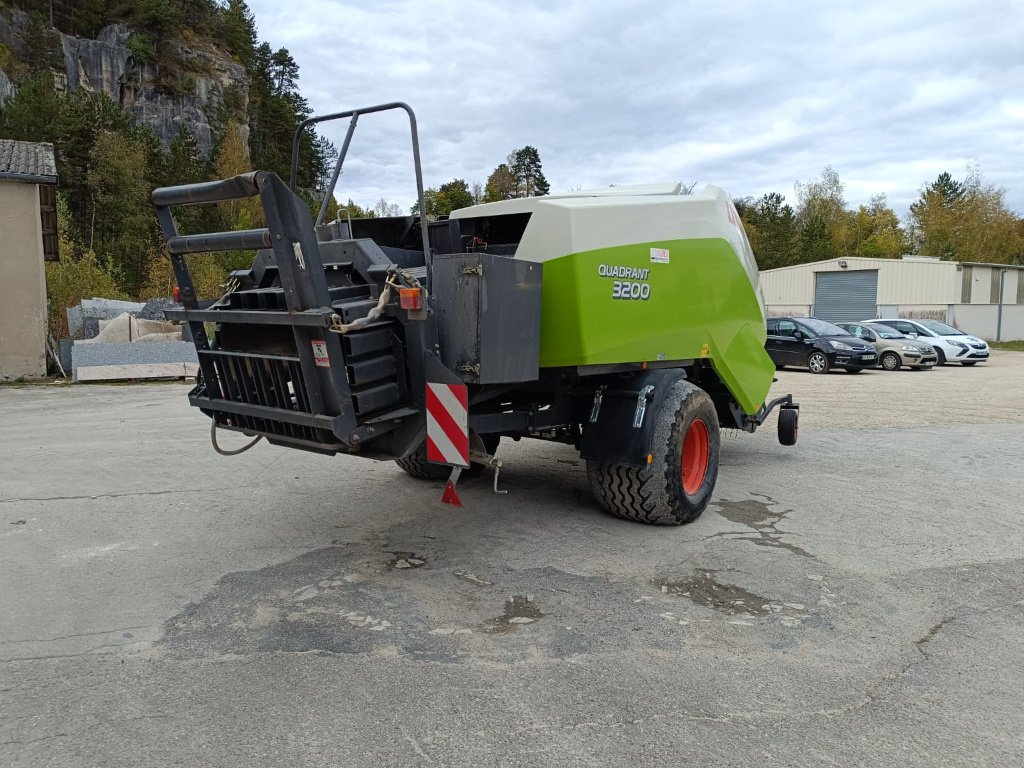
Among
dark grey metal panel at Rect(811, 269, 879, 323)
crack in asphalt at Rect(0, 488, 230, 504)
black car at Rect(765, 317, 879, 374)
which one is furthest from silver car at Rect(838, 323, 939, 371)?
crack in asphalt at Rect(0, 488, 230, 504)

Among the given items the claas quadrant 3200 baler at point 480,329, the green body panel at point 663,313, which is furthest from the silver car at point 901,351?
the claas quadrant 3200 baler at point 480,329

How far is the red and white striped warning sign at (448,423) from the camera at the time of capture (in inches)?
167

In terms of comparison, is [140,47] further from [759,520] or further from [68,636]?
[68,636]

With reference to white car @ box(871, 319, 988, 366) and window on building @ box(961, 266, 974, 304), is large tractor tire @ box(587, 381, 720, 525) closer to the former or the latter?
white car @ box(871, 319, 988, 366)

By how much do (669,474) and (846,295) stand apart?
122 ft

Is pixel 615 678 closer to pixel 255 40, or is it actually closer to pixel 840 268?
pixel 840 268

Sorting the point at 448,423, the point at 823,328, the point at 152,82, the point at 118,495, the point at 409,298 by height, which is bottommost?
the point at 118,495

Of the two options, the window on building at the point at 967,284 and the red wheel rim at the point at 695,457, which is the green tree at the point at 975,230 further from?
the red wheel rim at the point at 695,457

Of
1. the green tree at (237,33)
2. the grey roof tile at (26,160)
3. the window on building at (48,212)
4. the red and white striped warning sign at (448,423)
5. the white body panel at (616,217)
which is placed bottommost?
the red and white striped warning sign at (448,423)

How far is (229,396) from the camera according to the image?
4758 mm

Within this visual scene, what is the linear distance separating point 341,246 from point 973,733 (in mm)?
3919

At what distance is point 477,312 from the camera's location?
4.23m

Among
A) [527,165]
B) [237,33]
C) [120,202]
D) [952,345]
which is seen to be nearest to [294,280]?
[952,345]

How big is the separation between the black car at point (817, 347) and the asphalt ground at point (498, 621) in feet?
45.9
